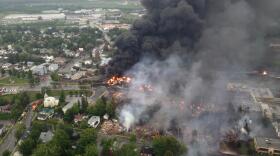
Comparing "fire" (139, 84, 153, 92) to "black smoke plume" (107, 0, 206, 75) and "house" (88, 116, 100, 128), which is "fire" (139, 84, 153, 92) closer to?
"black smoke plume" (107, 0, 206, 75)

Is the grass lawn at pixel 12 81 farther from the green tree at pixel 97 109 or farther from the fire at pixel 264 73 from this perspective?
the fire at pixel 264 73

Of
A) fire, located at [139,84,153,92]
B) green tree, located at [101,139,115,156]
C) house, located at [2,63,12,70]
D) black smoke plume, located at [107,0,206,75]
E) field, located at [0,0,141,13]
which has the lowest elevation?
green tree, located at [101,139,115,156]

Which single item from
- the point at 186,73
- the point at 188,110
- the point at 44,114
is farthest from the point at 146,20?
the point at 44,114

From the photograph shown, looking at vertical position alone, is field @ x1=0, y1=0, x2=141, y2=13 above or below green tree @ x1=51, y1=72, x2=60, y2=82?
above

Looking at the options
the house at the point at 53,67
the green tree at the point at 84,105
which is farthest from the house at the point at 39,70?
the green tree at the point at 84,105

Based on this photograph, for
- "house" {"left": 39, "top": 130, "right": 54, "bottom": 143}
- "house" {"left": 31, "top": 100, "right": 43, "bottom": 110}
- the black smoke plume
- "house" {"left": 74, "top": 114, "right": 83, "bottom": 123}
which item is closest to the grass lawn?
"house" {"left": 31, "top": 100, "right": 43, "bottom": 110}

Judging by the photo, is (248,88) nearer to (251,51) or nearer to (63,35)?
(251,51)

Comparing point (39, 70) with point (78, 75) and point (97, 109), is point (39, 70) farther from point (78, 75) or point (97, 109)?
point (97, 109)
